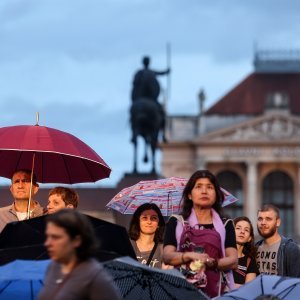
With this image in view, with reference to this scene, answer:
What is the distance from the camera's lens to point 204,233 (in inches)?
275

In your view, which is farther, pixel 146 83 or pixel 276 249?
pixel 146 83

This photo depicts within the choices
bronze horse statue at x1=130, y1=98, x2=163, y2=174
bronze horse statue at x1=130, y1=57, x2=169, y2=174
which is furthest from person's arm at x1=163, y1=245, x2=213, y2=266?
bronze horse statue at x1=130, y1=98, x2=163, y2=174

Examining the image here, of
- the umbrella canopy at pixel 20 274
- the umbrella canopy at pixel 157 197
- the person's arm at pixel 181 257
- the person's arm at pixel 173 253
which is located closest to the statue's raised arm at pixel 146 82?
the umbrella canopy at pixel 157 197

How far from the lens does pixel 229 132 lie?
197 ft

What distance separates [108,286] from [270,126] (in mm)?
54749

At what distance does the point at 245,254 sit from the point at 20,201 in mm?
1452

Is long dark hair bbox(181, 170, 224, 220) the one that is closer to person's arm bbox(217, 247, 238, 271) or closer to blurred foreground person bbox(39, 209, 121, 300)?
person's arm bbox(217, 247, 238, 271)

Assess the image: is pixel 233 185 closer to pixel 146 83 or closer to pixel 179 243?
pixel 146 83

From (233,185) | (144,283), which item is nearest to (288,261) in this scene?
(144,283)

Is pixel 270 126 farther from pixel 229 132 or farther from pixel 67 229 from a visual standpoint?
pixel 67 229

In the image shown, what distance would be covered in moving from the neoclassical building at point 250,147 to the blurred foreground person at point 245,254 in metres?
48.9

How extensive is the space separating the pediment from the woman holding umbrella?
171 feet

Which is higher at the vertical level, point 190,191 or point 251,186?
point 251,186

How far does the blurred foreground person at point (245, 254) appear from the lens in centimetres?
843
